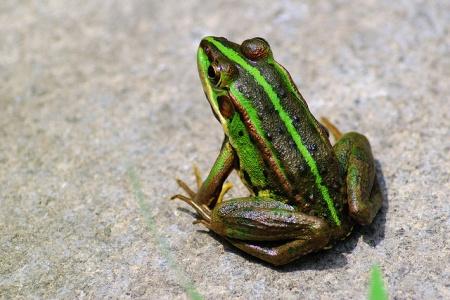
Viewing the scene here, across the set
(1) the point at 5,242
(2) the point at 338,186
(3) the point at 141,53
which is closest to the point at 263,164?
(2) the point at 338,186

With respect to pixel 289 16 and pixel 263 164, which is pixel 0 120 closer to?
pixel 263 164

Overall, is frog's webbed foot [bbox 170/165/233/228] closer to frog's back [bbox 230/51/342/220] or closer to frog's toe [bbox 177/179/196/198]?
frog's toe [bbox 177/179/196/198]

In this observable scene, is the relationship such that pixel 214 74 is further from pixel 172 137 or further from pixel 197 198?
pixel 172 137

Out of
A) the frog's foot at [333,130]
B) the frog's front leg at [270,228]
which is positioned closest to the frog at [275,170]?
the frog's front leg at [270,228]

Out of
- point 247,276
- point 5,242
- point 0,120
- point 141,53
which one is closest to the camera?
point 247,276

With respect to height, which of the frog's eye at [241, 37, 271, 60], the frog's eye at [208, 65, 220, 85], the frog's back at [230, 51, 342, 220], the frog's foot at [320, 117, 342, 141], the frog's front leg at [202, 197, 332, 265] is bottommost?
the frog's front leg at [202, 197, 332, 265]

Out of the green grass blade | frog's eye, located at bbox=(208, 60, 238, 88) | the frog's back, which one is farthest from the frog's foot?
the green grass blade

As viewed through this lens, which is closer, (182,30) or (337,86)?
(337,86)
